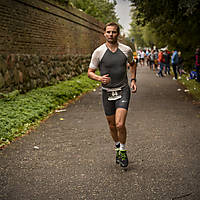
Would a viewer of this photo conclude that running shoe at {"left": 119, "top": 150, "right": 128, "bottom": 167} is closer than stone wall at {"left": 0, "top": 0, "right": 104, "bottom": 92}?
Yes

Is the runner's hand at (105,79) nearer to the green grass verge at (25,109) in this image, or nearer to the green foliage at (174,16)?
the green grass verge at (25,109)

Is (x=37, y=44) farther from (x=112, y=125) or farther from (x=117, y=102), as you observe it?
(x=117, y=102)

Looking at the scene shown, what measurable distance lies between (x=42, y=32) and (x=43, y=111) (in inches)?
219

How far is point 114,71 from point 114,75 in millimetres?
57

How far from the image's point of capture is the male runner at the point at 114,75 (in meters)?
4.70

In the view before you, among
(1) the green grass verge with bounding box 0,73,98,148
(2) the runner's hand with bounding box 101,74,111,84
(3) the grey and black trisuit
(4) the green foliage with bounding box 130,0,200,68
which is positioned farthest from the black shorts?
(4) the green foliage with bounding box 130,0,200,68

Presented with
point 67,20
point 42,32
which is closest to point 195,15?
point 42,32

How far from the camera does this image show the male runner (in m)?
4.70

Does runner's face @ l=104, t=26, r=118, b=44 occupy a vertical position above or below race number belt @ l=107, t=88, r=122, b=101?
above

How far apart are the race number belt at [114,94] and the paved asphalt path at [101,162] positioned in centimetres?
102

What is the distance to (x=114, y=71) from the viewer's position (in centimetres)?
472

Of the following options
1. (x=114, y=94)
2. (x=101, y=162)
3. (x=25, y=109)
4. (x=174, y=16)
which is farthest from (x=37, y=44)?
(x=114, y=94)

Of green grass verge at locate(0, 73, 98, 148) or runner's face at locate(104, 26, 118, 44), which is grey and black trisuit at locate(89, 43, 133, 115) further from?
green grass verge at locate(0, 73, 98, 148)

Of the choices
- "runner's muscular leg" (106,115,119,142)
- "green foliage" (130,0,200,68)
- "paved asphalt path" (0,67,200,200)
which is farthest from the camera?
"green foliage" (130,0,200,68)
